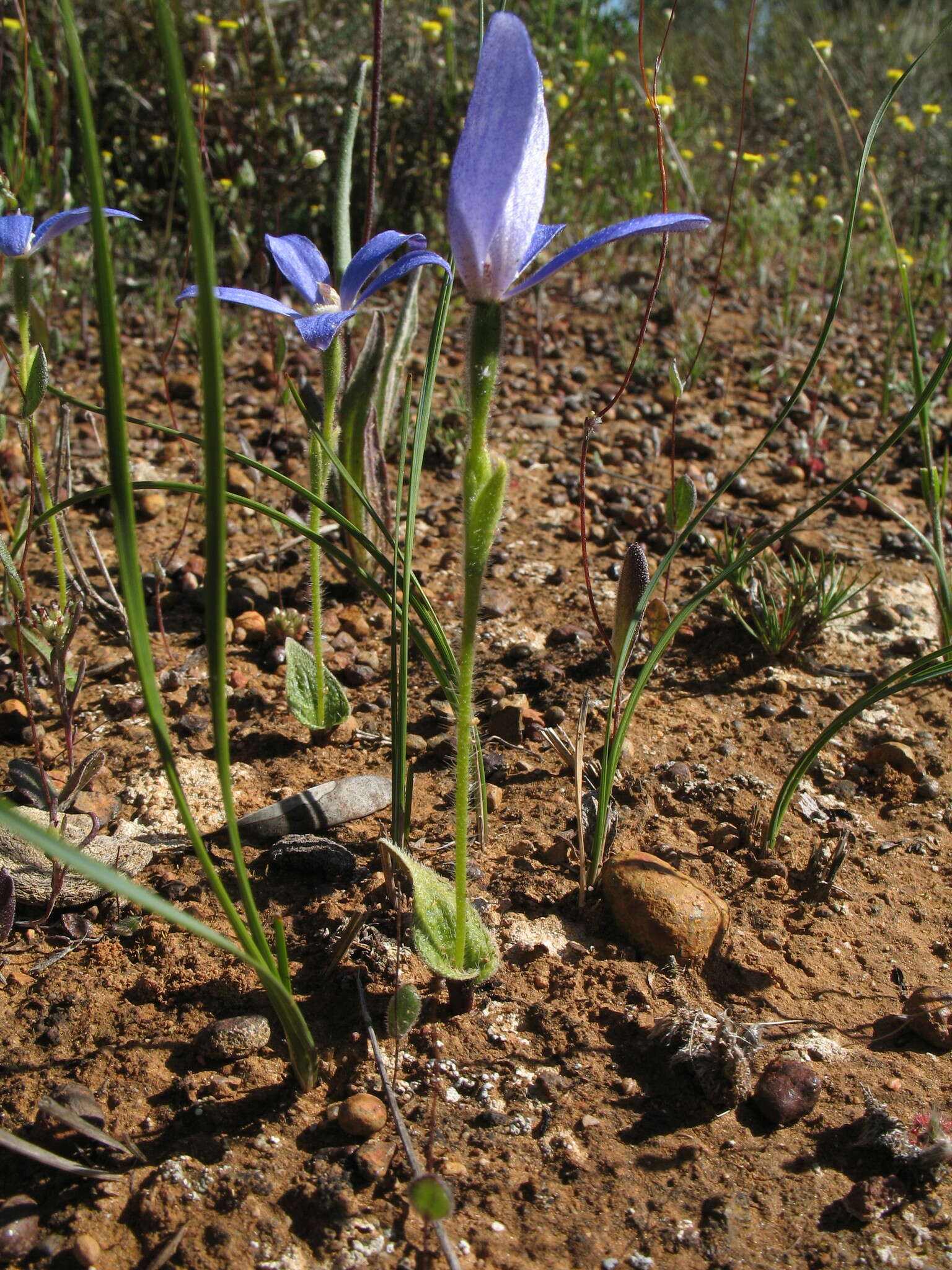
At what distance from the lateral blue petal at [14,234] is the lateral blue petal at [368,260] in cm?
53

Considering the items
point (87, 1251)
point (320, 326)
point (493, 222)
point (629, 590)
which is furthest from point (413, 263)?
point (87, 1251)

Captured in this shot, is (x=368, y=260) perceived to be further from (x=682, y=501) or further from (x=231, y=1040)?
(x=231, y=1040)

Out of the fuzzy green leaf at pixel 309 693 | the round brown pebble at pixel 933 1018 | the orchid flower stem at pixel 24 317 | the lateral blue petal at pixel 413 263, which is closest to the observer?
the lateral blue petal at pixel 413 263

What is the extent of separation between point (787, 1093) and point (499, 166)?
1143 mm

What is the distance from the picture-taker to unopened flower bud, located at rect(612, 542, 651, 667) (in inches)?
62.3

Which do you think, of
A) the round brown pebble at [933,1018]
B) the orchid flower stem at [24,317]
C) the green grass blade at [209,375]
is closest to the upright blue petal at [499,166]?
the green grass blade at [209,375]

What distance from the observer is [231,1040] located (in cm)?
130

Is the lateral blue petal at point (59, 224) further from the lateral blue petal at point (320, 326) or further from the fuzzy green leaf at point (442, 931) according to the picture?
the fuzzy green leaf at point (442, 931)

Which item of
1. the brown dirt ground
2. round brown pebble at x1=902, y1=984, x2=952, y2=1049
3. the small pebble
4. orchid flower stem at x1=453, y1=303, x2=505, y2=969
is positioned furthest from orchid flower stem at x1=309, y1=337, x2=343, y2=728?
round brown pebble at x1=902, y1=984, x2=952, y2=1049

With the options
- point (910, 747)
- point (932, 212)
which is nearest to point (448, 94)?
point (932, 212)

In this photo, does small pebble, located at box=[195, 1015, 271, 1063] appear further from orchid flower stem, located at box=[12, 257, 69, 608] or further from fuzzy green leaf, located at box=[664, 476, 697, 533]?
fuzzy green leaf, located at box=[664, 476, 697, 533]

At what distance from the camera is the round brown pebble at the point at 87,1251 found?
1.06 metres

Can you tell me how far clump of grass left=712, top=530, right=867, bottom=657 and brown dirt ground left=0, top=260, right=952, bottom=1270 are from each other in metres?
0.06

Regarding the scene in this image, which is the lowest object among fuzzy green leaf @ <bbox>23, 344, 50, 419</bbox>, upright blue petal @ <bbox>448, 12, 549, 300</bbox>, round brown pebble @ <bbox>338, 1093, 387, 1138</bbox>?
round brown pebble @ <bbox>338, 1093, 387, 1138</bbox>
